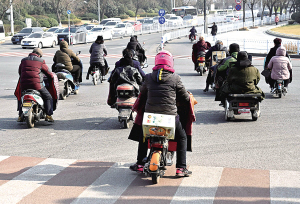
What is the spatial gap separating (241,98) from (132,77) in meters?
2.49

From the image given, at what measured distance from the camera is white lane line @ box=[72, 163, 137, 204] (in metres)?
5.80

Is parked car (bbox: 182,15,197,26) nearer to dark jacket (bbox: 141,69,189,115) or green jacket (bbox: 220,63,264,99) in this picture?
green jacket (bbox: 220,63,264,99)

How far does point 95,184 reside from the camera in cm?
639

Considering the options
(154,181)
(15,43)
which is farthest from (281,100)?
(15,43)

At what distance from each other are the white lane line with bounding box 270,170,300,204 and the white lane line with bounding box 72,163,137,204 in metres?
1.86

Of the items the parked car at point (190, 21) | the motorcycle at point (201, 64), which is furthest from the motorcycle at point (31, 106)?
the parked car at point (190, 21)

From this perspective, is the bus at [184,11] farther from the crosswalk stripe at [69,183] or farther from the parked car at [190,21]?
the crosswalk stripe at [69,183]

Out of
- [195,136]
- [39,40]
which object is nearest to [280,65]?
[195,136]

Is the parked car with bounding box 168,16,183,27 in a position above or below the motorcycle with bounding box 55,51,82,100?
above

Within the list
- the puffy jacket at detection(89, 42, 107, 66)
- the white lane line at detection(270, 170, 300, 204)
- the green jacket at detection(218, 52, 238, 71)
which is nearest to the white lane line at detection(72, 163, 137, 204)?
the white lane line at detection(270, 170, 300, 204)

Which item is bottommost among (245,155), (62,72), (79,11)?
(245,155)

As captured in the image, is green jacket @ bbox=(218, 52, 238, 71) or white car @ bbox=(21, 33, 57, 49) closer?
green jacket @ bbox=(218, 52, 238, 71)

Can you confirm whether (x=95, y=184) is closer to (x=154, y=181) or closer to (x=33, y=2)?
(x=154, y=181)

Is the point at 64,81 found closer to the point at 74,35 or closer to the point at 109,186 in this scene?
the point at 109,186
